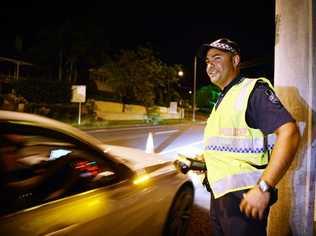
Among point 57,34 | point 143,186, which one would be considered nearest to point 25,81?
point 57,34

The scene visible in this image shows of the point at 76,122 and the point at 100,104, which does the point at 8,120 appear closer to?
the point at 76,122

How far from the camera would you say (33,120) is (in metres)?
2.48

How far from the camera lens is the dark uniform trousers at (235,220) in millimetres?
2293

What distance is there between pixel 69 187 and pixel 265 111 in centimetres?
141

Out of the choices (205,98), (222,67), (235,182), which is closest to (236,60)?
(222,67)

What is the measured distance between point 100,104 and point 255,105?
32.7m

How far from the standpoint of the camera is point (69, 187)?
8.54 ft

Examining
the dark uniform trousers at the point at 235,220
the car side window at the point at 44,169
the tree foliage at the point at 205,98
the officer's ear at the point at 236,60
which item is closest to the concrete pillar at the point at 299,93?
the officer's ear at the point at 236,60

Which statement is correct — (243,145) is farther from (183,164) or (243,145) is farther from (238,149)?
(183,164)

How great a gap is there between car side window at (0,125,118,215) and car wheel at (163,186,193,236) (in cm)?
90

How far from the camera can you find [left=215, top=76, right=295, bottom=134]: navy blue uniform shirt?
211cm

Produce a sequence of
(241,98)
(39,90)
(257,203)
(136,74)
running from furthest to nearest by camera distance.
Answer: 1. (136,74)
2. (39,90)
3. (241,98)
4. (257,203)

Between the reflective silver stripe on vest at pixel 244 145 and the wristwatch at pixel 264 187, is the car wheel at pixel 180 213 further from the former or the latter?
the wristwatch at pixel 264 187

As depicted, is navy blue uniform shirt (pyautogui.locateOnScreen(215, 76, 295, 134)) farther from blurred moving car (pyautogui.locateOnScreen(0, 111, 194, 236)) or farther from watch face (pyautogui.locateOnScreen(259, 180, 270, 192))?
blurred moving car (pyautogui.locateOnScreen(0, 111, 194, 236))
